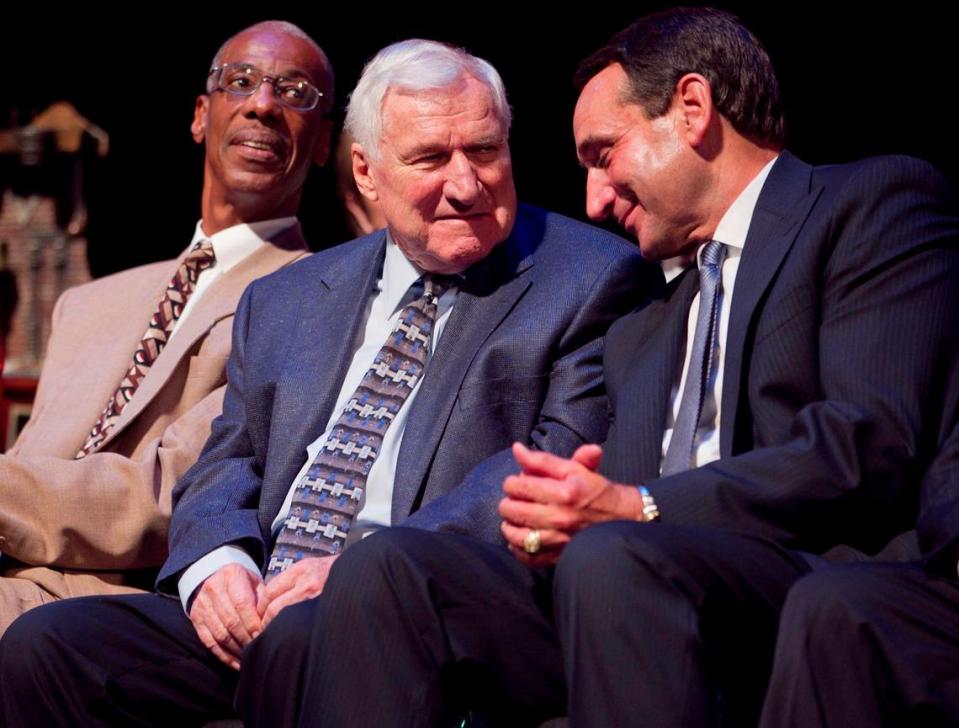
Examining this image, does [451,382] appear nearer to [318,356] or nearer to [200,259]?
[318,356]

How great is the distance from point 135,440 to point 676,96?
1.44 meters

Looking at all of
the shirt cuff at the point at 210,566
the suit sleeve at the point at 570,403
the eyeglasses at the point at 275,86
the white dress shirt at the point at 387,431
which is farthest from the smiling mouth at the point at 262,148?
the shirt cuff at the point at 210,566

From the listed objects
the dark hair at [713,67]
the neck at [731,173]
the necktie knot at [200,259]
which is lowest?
the necktie knot at [200,259]

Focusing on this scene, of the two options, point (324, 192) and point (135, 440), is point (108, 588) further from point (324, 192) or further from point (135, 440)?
point (324, 192)

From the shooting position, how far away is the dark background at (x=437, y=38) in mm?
3346

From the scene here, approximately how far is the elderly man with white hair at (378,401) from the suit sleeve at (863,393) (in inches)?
19.4

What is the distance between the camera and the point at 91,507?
10.2ft

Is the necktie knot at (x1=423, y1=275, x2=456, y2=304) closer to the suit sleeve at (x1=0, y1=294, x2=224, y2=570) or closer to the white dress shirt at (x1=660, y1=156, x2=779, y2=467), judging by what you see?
the white dress shirt at (x1=660, y1=156, x2=779, y2=467)

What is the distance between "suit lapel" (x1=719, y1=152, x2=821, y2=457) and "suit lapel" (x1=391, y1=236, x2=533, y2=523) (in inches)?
20.8

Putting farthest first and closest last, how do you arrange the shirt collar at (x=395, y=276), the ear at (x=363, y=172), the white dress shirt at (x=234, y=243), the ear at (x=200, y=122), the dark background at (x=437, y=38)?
the ear at (x=200, y=122) < the white dress shirt at (x=234, y=243) < the dark background at (x=437, y=38) < the ear at (x=363, y=172) < the shirt collar at (x=395, y=276)

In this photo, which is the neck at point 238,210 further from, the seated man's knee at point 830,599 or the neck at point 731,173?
the seated man's knee at point 830,599

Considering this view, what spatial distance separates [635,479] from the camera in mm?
2488

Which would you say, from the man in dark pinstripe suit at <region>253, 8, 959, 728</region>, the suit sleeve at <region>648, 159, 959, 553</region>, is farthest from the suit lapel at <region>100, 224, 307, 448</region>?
the suit sleeve at <region>648, 159, 959, 553</region>

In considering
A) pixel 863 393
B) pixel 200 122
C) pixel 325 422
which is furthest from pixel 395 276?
pixel 200 122
